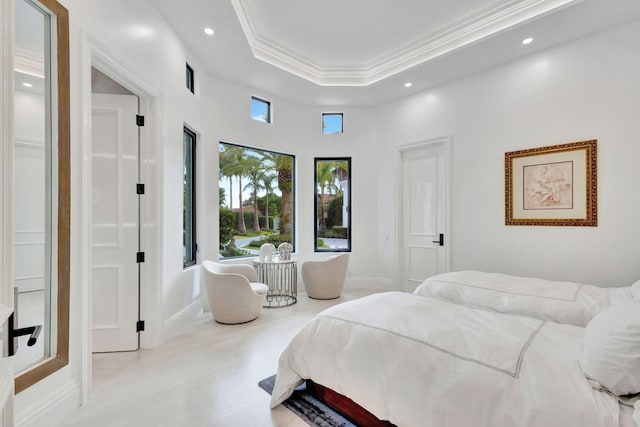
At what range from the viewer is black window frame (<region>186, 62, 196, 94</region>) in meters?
3.69

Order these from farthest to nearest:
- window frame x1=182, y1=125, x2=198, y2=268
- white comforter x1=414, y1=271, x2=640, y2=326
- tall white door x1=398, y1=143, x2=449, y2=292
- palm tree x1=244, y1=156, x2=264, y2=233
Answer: palm tree x1=244, y1=156, x2=264, y2=233
tall white door x1=398, y1=143, x2=449, y2=292
window frame x1=182, y1=125, x2=198, y2=268
white comforter x1=414, y1=271, x2=640, y2=326

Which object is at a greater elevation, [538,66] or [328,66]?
[328,66]

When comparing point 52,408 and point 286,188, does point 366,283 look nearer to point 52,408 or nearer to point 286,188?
point 286,188

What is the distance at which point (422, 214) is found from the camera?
15.1 feet

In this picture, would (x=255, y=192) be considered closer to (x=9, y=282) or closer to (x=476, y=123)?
(x=476, y=123)

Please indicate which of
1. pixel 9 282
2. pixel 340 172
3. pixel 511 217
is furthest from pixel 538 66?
pixel 9 282

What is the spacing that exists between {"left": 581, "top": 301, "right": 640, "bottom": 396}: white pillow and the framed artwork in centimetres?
235

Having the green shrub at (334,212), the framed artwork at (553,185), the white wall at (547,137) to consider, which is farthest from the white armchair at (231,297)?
the framed artwork at (553,185)

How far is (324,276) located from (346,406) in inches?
103

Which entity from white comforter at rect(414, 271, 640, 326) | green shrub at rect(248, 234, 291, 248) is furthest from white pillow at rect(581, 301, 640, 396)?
green shrub at rect(248, 234, 291, 248)

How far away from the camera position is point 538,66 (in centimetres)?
345

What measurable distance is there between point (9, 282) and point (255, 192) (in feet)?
12.5

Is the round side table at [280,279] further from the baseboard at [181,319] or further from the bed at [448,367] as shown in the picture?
the bed at [448,367]

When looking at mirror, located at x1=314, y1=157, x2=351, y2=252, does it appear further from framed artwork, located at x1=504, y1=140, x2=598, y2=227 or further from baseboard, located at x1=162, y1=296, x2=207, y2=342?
framed artwork, located at x1=504, y1=140, x2=598, y2=227
